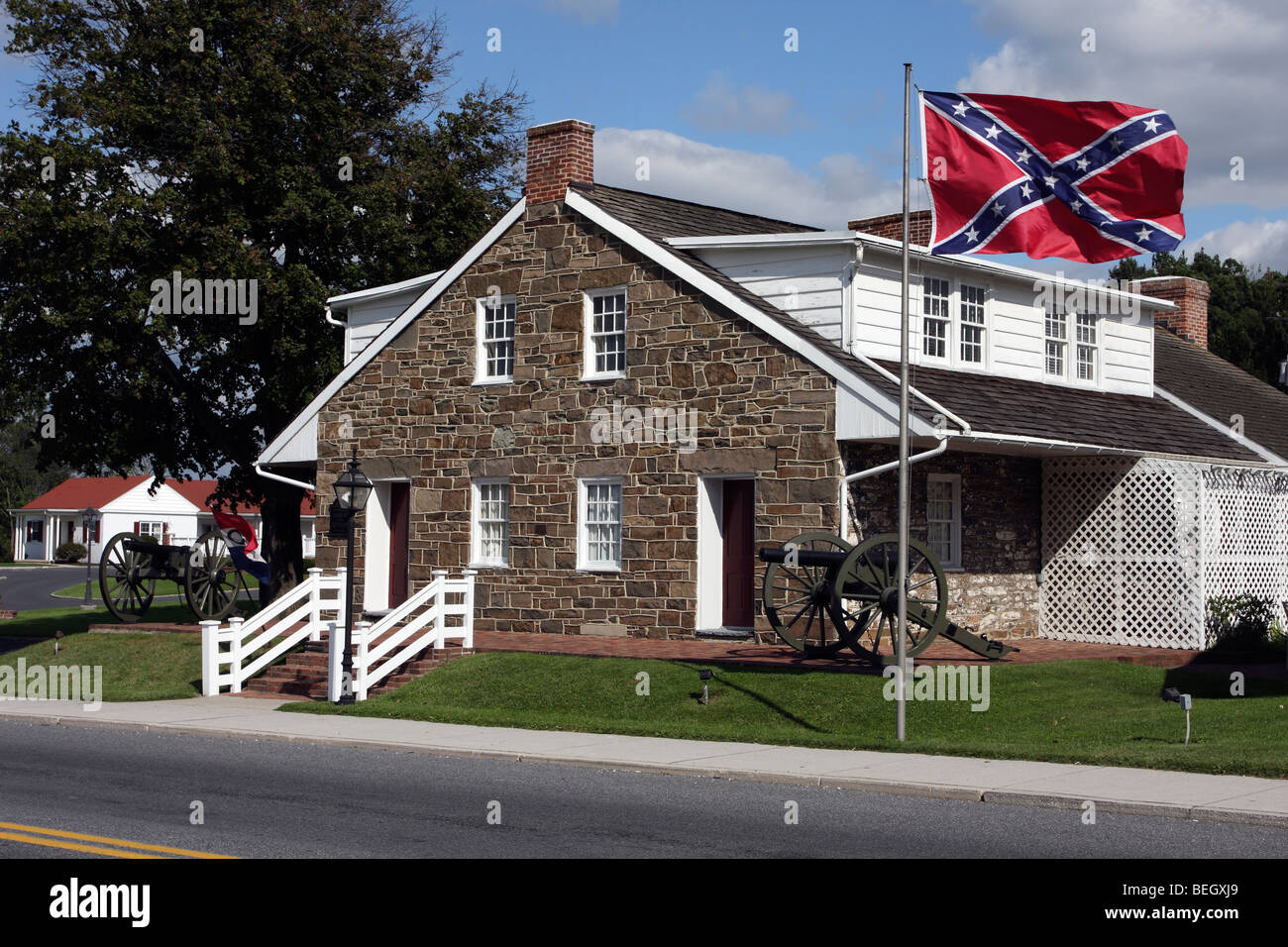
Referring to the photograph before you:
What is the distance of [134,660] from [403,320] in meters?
7.71

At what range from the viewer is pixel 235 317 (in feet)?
106

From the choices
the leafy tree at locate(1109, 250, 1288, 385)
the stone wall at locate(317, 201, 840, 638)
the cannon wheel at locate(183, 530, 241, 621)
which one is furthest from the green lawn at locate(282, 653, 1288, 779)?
the leafy tree at locate(1109, 250, 1288, 385)

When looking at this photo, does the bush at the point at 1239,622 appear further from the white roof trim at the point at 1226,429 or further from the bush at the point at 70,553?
the bush at the point at 70,553

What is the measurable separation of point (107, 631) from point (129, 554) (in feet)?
13.6

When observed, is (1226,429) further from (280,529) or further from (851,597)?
(280,529)

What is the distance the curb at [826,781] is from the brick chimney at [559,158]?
36.2 feet

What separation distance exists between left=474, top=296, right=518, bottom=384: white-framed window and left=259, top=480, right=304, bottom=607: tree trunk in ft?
34.2

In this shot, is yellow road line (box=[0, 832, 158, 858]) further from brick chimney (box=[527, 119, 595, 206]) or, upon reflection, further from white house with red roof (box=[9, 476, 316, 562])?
white house with red roof (box=[9, 476, 316, 562])

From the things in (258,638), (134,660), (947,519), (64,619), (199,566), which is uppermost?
(947,519)

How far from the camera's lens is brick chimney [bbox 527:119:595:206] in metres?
24.2

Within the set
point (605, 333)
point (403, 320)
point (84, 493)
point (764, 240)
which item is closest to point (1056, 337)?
point (764, 240)

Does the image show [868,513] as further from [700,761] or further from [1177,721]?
[700,761]

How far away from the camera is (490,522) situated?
24781 mm
